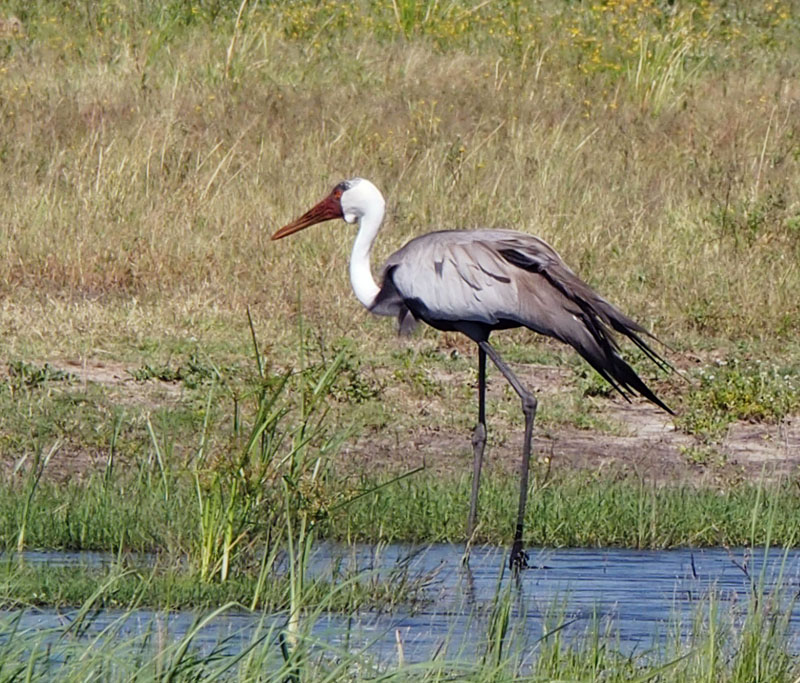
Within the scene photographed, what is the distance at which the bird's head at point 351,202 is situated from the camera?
7.80m

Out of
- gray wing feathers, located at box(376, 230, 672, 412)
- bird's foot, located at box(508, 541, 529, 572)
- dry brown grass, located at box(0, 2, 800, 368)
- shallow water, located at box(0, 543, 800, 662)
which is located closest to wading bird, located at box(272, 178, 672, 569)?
gray wing feathers, located at box(376, 230, 672, 412)

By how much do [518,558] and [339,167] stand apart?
594 centimetres

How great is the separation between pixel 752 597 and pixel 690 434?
3766mm

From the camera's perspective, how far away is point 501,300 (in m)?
6.98

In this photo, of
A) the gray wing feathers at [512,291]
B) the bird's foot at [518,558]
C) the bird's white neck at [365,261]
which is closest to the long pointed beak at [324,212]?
the bird's white neck at [365,261]

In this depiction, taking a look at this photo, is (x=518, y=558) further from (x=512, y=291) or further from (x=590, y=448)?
(x=590, y=448)

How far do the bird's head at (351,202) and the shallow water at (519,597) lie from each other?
1989mm

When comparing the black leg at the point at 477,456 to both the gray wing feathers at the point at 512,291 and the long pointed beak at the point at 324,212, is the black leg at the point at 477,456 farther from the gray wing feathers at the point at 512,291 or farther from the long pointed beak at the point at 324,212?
the long pointed beak at the point at 324,212

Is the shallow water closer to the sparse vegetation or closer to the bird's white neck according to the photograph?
the sparse vegetation

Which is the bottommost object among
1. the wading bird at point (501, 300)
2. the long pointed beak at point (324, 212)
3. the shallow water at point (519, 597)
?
the shallow water at point (519, 597)

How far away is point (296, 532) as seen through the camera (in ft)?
18.1

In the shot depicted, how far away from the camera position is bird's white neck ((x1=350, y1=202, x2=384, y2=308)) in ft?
24.9

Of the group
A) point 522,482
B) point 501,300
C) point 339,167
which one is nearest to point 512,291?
point 501,300

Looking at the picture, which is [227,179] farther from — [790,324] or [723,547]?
[723,547]
